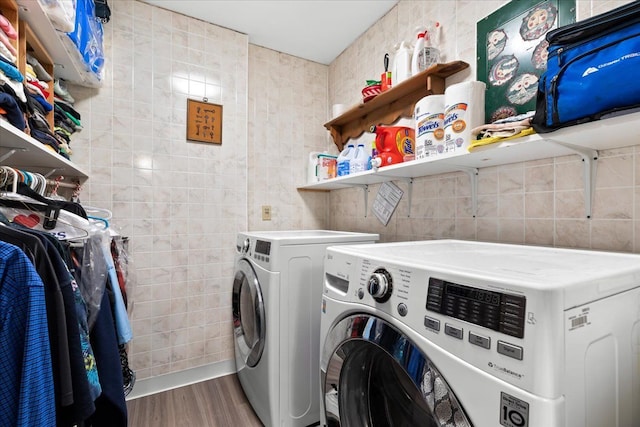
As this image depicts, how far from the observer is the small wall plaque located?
2.07m

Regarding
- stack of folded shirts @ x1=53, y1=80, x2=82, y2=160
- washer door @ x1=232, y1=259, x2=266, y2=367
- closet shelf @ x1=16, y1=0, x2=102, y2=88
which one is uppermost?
closet shelf @ x1=16, y1=0, x2=102, y2=88

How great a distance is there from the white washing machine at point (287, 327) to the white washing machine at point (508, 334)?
600mm

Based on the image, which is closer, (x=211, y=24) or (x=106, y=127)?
(x=106, y=127)

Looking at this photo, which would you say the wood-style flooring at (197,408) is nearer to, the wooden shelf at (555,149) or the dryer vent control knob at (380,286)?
the dryer vent control knob at (380,286)

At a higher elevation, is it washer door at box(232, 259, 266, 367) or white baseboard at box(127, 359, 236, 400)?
washer door at box(232, 259, 266, 367)

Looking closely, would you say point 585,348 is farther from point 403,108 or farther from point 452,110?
point 403,108

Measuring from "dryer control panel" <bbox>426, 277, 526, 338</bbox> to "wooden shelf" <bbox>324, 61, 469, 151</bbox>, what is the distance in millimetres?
1268

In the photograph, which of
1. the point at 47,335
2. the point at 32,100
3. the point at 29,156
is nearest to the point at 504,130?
the point at 47,335

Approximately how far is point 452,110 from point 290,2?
1384mm

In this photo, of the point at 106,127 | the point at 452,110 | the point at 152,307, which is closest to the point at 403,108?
the point at 452,110

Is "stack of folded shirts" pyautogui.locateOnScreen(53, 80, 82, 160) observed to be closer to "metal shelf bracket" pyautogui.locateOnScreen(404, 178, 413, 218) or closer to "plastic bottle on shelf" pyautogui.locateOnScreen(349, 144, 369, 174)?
"plastic bottle on shelf" pyautogui.locateOnScreen(349, 144, 369, 174)

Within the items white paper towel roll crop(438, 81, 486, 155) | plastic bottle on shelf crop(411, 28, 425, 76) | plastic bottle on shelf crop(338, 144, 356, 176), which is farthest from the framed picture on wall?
plastic bottle on shelf crop(338, 144, 356, 176)

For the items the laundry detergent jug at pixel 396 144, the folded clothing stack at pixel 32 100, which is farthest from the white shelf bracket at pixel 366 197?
the folded clothing stack at pixel 32 100

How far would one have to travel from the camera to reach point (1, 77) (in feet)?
2.62
